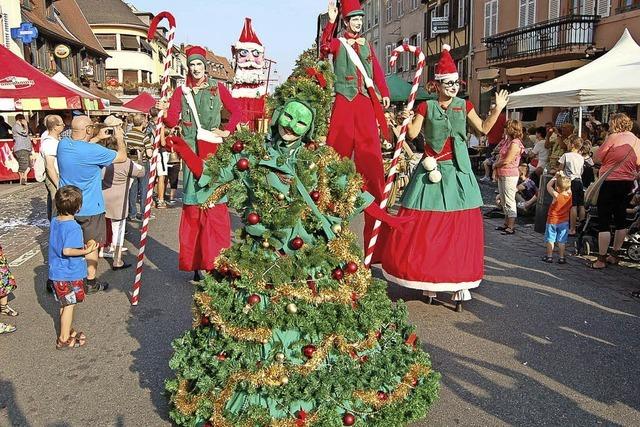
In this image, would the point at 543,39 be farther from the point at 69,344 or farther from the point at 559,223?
the point at 69,344

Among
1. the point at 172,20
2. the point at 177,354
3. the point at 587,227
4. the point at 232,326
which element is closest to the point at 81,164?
the point at 172,20

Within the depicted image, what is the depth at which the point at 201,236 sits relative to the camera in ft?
21.4

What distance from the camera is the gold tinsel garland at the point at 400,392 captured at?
Result: 10.9ft

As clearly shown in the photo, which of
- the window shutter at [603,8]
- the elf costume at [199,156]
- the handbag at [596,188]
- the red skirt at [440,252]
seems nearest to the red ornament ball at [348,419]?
the red skirt at [440,252]

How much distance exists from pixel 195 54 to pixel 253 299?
391cm

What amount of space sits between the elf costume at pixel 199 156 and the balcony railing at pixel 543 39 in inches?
662

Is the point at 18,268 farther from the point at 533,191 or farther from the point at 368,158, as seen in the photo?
the point at 533,191

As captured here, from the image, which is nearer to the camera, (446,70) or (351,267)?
(351,267)

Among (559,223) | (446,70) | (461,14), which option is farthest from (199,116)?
(461,14)

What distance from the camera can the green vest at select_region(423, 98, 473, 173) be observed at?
18.1 ft

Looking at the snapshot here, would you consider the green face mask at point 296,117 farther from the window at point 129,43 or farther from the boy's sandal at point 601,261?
the window at point 129,43

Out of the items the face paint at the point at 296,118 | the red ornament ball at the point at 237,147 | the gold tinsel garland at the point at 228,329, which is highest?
the face paint at the point at 296,118

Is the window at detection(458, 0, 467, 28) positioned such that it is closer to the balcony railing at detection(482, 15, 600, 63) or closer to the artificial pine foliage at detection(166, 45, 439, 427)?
the balcony railing at detection(482, 15, 600, 63)

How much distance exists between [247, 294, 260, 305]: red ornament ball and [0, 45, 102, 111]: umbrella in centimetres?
1168
